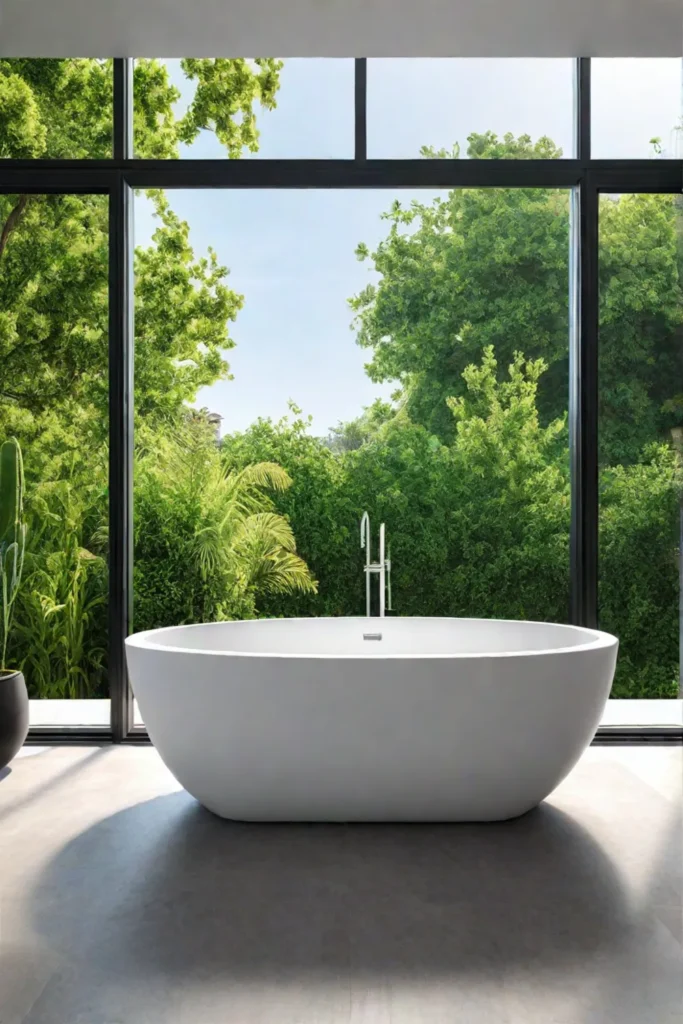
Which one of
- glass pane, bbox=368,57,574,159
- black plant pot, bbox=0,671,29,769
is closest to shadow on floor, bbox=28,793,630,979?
black plant pot, bbox=0,671,29,769

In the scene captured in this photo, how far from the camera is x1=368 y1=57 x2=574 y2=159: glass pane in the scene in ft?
15.3

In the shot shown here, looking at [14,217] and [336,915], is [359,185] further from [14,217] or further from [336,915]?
[336,915]

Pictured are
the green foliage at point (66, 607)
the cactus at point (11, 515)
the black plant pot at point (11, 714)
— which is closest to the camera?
the black plant pot at point (11, 714)

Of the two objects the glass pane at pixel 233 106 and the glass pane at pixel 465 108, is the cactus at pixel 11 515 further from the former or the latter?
the glass pane at pixel 465 108

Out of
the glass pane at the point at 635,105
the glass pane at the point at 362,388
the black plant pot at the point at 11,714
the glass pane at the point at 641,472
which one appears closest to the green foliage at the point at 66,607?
the black plant pot at the point at 11,714

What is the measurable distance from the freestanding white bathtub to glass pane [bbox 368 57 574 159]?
3150 millimetres

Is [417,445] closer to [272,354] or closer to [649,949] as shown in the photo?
[272,354]

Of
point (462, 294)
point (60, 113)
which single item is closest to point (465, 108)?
point (462, 294)

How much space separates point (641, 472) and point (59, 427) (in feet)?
9.60

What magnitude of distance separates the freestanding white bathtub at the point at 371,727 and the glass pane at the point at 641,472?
63.5 inches

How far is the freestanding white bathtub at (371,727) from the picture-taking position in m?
2.50

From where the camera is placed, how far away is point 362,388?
18.9 feet

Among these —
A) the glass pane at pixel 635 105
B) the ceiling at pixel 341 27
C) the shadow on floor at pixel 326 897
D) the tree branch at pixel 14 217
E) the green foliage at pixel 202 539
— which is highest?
the glass pane at pixel 635 105

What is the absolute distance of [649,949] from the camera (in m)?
1.90
